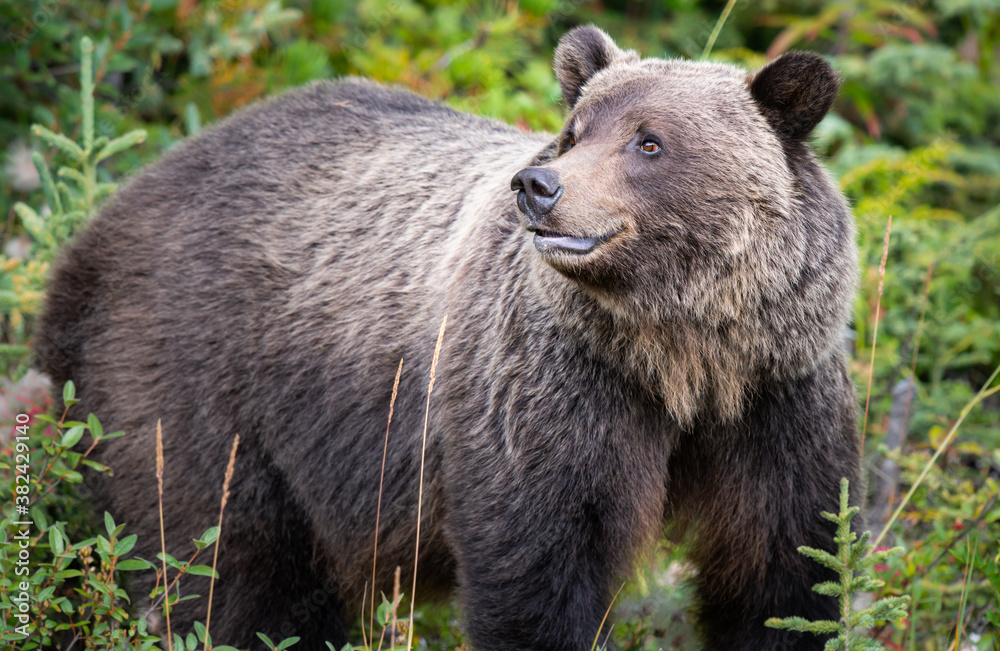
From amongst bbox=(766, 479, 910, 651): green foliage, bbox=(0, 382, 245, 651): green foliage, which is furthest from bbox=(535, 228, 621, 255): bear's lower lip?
bbox=(0, 382, 245, 651): green foliage

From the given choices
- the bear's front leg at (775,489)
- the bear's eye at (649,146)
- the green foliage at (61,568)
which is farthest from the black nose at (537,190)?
the green foliage at (61,568)

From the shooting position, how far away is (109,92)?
249 inches

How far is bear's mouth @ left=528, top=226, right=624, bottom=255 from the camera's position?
9.96 ft

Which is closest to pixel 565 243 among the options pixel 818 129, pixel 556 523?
pixel 556 523

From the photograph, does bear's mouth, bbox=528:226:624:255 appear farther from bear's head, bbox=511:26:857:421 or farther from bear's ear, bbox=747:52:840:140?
bear's ear, bbox=747:52:840:140

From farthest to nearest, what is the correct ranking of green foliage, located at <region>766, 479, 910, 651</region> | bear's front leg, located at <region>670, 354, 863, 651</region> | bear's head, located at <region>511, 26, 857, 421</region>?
bear's front leg, located at <region>670, 354, 863, 651</region> < bear's head, located at <region>511, 26, 857, 421</region> < green foliage, located at <region>766, 479, 910, 651</region>

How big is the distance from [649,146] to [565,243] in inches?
19.3

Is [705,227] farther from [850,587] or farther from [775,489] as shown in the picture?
[850,587]

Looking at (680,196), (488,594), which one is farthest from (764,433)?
(488,594)

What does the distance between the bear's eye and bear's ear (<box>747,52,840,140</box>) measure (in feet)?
1.46

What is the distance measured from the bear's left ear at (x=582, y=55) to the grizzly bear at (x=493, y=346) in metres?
0.01

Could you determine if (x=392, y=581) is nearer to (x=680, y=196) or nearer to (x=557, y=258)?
(x=557, y=258)

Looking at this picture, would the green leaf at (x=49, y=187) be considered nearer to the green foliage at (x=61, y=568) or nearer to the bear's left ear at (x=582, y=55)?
the green foliage at (x=61, y=568)

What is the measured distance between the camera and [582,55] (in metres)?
3.72
